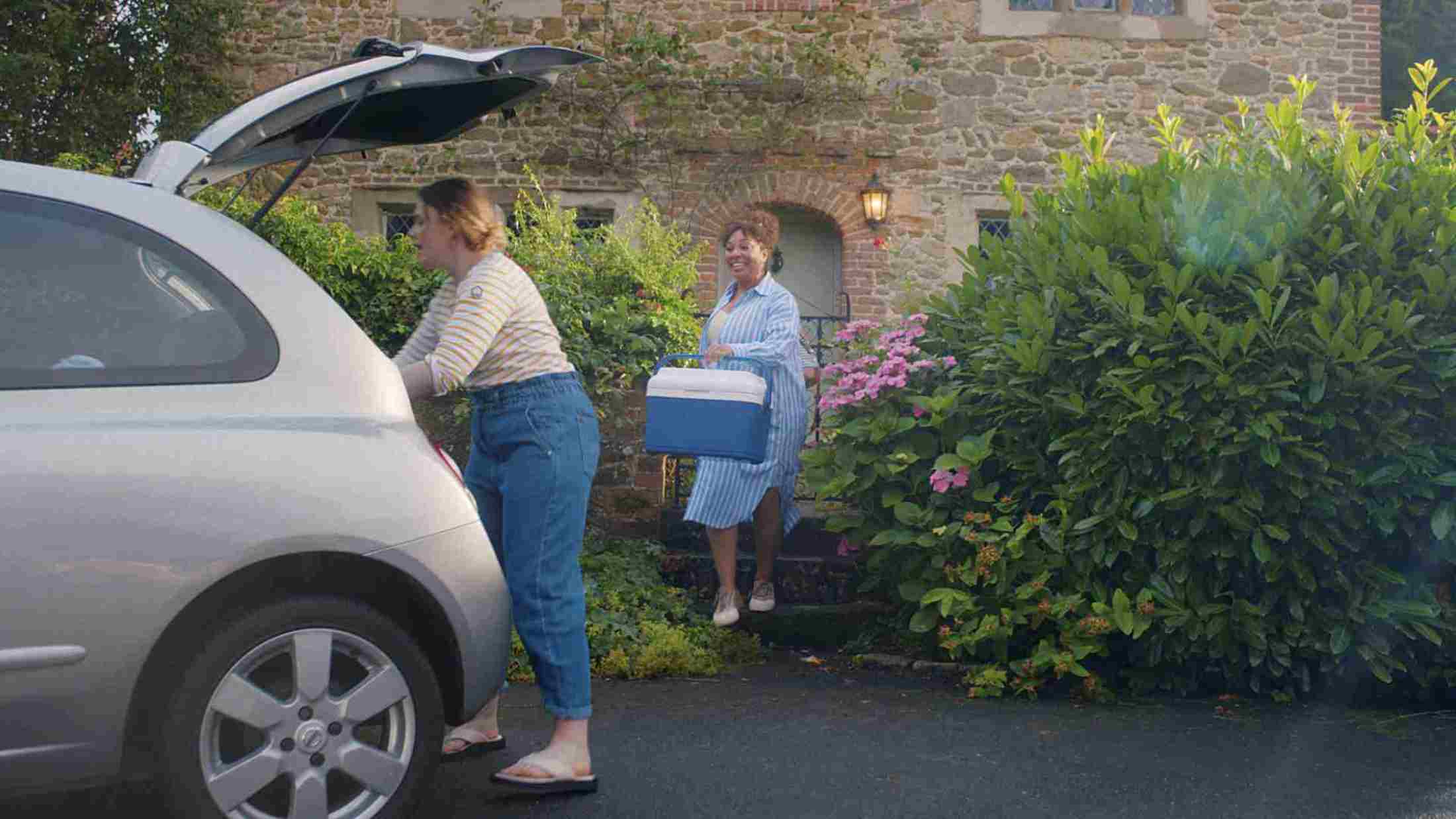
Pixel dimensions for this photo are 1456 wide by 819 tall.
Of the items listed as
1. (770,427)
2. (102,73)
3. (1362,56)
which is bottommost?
(770,427)

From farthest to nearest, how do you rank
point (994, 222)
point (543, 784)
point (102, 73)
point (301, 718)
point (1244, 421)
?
1. point (994, 222)
2. point (102, 73)
3. point (1244, 421)
4. point (543, 784)
5. point (301, 718)

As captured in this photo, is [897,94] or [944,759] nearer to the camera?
[944,759]

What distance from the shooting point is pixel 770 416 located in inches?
263

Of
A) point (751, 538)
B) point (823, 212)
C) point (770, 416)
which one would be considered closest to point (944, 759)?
point (770, 416)

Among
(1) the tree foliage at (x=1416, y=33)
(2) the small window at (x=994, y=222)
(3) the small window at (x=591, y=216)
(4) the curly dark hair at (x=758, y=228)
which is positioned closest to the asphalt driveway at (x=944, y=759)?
(4) the curly dark hair at (x=758, y=228)

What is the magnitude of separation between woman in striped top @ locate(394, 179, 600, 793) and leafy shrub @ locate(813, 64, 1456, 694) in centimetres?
211

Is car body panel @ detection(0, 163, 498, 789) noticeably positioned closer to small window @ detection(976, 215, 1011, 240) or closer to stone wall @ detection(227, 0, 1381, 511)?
stone wall @ detection(227, 0, 1381, 511)

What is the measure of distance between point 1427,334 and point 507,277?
343 cm

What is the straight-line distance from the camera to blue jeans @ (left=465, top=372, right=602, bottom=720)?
3.95m

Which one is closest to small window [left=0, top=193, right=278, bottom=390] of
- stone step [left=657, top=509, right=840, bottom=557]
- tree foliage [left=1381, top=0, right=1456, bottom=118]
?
stone step [left=657, top=509, right=840, bottom=557]

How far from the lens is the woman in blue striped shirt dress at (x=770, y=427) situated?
6.53 metres

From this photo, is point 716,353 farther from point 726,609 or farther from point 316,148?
point 316,148

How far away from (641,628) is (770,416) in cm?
115

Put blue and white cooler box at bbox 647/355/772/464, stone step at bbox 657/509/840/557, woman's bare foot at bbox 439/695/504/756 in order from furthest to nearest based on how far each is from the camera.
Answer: stone step at bbox 657/509/840/557, blue and white cooler box at bbox 647/355/772/464, woman's bare foot at bbox 439/695/504/756
